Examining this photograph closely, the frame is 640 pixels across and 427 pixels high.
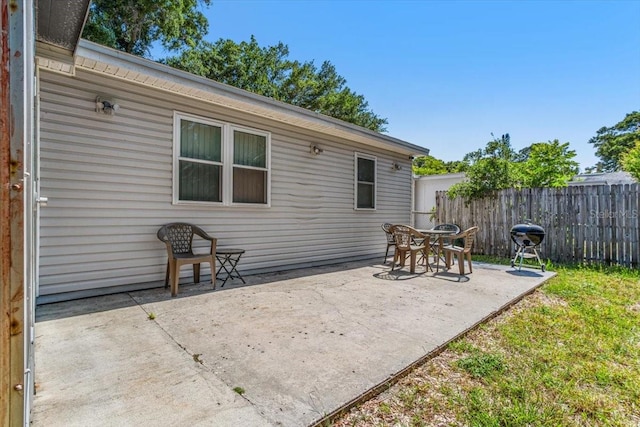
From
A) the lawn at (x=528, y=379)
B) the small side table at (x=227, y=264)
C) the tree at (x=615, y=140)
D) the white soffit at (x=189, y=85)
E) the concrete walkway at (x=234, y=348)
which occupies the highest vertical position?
the tree at (x=615, y=140)

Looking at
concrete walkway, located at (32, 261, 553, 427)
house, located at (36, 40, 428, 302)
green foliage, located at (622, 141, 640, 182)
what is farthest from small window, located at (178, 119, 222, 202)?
green foliage, located at (622, 141, 640, 182)

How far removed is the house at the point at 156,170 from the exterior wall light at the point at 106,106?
1cm

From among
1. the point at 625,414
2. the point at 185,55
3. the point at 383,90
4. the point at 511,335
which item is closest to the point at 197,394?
the point at 625,414

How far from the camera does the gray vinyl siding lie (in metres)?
3.50

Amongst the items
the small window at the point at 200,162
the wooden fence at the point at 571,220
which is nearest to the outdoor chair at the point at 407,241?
the small window at the point at 200,162

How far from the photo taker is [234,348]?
2.46 m

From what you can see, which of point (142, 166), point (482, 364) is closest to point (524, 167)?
point (482, 364)

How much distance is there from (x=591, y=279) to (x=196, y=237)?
6.59 metres

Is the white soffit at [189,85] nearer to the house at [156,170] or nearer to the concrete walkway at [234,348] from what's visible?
the house at [156,170]

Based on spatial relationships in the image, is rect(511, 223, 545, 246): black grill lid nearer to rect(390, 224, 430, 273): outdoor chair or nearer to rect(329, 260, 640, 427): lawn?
rect(390, 224, 430, 273): outdoor chair

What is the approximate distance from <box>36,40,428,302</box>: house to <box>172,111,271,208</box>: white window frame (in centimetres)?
2

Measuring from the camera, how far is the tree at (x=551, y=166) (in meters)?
9.77

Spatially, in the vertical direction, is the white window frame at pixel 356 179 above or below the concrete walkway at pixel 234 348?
above

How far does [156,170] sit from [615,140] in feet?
126
